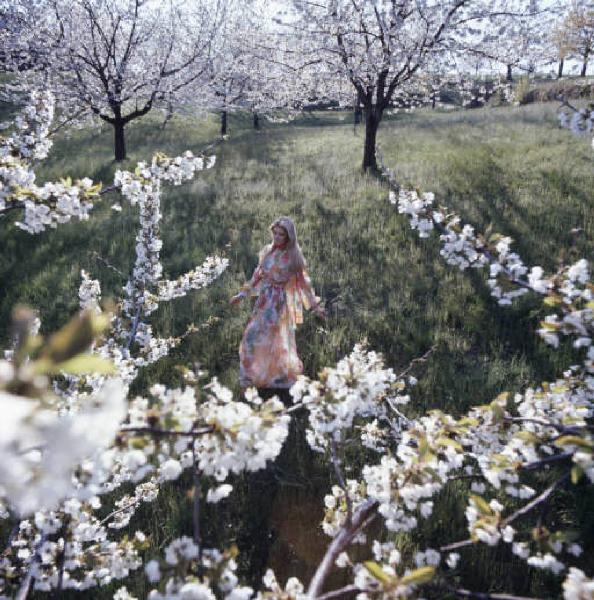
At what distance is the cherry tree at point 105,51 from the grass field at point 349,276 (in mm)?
2561

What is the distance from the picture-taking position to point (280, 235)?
482 cm

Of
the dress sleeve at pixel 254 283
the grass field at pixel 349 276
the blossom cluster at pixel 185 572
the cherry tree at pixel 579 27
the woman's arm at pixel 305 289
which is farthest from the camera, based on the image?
the cherry tree at pixel 579 27

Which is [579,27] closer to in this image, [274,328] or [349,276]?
[349,276]

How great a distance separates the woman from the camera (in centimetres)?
483

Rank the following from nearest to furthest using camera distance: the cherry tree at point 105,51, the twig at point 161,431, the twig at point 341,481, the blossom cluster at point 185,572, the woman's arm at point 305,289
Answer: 1. the twig at point 161,431
2. the blossom cluster at point 185,572
3. the twig at point 341,481
4. the woman's arm at point 305,289
5. the cherry tree at point 105,51

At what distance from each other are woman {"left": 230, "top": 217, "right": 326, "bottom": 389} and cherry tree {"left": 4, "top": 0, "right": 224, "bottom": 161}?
38.5ft

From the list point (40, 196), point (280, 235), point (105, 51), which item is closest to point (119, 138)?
point (105, 51)

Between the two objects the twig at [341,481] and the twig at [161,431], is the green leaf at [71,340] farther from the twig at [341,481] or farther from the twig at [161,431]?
the twig at [341,481]

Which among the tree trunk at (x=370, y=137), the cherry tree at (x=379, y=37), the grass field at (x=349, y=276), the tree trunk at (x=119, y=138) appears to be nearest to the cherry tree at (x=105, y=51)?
the tree trunk at (x=119, y=138)

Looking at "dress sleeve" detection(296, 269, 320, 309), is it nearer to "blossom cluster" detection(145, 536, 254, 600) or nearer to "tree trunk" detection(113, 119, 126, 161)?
"blossom cluster" detection(145, 536, 254, 600)

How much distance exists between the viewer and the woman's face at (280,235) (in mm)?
4793

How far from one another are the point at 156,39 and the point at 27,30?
439 centimetres

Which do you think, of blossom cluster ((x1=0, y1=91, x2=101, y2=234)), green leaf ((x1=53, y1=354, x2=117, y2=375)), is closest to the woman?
A: blossom cluster ((x1=0, y1=91, x2=101, y2=234))

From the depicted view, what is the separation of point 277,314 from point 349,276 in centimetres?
209
